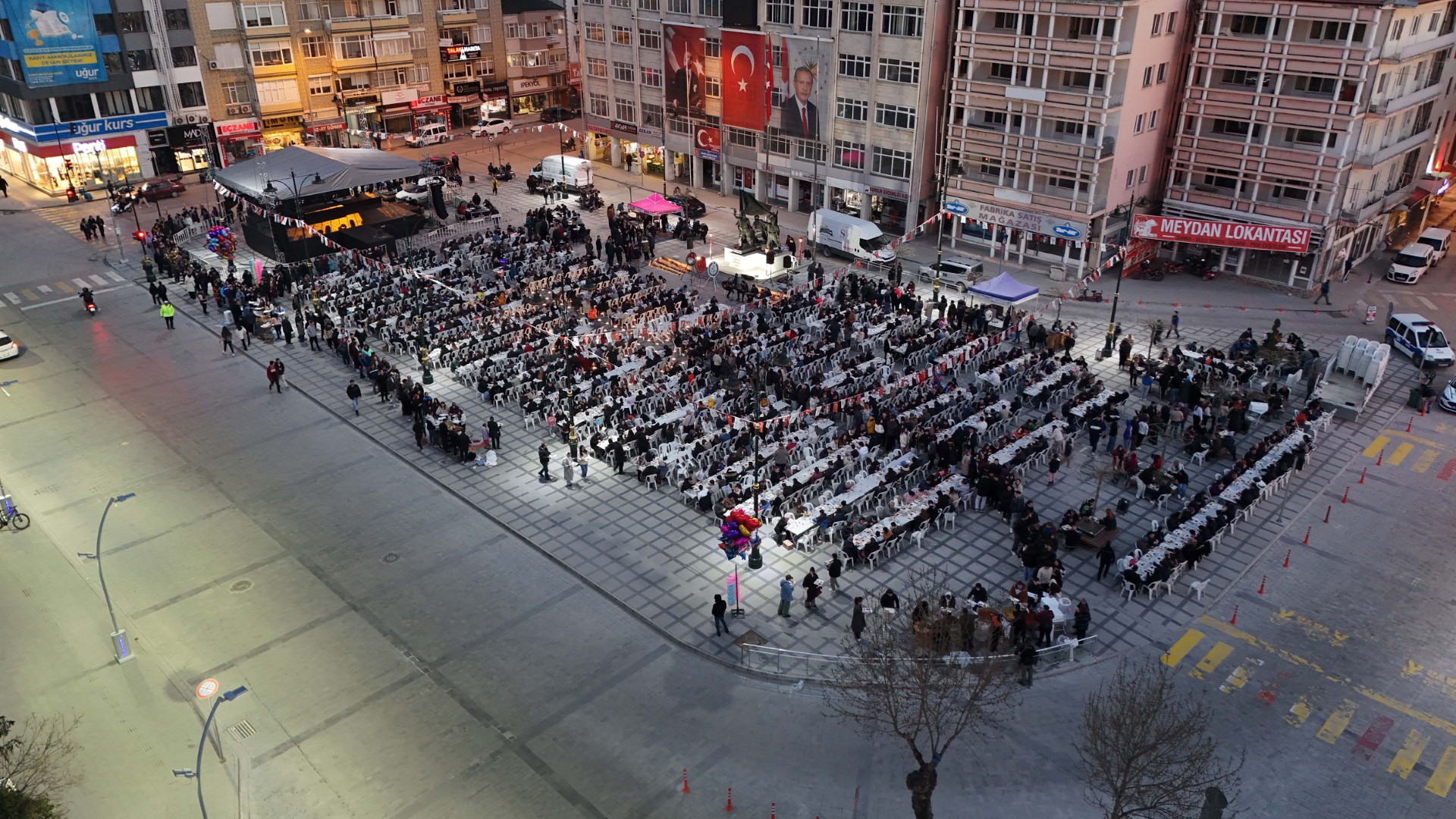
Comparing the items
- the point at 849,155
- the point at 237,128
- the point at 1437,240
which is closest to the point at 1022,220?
the point at 849,155

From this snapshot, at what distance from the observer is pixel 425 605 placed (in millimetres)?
29344

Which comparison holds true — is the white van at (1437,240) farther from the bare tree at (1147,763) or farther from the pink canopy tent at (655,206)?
the bare tree at (1147,763)

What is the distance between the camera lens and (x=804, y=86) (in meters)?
65.3

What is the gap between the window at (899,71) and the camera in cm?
5981

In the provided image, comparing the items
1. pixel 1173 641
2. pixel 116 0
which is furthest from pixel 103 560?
pixel 116 0

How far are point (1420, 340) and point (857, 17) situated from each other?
3514 centimetres

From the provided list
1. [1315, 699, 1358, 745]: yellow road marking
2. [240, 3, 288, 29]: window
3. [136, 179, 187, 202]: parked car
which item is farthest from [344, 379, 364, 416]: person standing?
[240, 3, 288, 29]: window

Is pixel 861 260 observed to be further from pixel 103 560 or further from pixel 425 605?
pixel 103 560

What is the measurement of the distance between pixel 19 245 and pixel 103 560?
145 feet

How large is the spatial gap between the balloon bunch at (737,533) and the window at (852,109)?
130 ft

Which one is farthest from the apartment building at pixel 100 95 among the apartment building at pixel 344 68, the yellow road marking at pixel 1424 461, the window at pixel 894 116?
the yellow road marking at pixel 1424 461

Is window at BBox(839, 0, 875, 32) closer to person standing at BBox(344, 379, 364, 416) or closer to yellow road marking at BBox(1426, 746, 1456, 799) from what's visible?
person standing at BBox(344, 379, 364, 416)

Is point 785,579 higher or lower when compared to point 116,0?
lower

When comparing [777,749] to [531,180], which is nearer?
[777,749]
